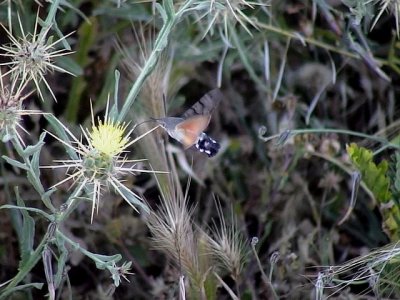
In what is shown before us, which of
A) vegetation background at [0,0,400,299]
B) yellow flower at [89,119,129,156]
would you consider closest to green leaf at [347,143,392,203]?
vegetation background at [0,0,400,299]

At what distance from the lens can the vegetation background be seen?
71.6 inches

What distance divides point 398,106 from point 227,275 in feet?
2.50

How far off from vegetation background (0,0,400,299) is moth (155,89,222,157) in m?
0.15

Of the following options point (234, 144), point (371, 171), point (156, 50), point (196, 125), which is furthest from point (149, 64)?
point (234, 144)

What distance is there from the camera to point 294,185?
223 centimetres

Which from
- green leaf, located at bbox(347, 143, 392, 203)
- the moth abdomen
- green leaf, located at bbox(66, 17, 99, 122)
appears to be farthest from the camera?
green leaf, located at bbox(66, 17, 99, 122)

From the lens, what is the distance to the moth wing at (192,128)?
1.45 m

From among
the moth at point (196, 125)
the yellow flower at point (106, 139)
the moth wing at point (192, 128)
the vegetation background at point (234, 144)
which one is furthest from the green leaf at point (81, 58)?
the yellow flower at point (106, 139)

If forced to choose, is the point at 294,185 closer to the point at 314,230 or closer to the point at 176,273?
the point at 314,230

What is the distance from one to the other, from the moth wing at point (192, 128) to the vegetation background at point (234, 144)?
0.59 ft

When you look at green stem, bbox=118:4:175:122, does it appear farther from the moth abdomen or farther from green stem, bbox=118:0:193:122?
the moth abdomen

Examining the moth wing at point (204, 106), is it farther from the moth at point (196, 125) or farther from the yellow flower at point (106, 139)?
the yellow flower at point (106, 139)

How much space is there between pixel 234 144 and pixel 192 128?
35.2 inches

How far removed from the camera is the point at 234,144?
7.69 ft
